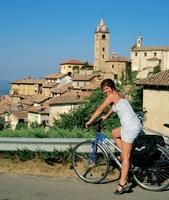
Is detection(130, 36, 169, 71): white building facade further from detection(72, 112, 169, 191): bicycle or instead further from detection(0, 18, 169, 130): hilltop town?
detection(72, 112, 169, 191): bicycle

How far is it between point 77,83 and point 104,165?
73.8m

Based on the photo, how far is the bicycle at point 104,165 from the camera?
4.31m

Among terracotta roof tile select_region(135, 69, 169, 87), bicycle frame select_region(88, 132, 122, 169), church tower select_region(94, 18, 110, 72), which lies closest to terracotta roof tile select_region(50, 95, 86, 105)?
terracotta roof tile select_region(135, 69, 169, 87)

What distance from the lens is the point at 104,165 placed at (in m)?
4.76

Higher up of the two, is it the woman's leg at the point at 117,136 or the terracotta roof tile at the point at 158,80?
the terracotta roof tile at the point at 158,80

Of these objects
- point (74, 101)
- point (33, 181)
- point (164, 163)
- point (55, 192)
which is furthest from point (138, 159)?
point (74, 101)

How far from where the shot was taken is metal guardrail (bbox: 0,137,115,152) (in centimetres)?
506

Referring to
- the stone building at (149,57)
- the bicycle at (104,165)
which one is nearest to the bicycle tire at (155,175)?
the bicycle at (104,165)

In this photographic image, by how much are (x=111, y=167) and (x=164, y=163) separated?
110 centimetres

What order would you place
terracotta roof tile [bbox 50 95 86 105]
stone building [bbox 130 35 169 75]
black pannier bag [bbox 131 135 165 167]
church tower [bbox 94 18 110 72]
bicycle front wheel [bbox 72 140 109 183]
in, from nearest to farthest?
black pannier bag [bbox 131 135 165 167]
bicycle front wheel [bbox 72 140 109 183]
terracotta roof tile [bbox 50 95 86 105]
stone building [bbox 130 35 169 75]
church tower [bbox 94 18 110 72]

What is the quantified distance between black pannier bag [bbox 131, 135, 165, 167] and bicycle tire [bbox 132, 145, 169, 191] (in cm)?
11

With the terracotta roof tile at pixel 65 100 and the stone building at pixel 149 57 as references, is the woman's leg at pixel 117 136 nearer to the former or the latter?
the terracotta roof tile at pixel 65 100

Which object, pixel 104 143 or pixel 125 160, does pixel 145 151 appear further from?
pixel 104 143

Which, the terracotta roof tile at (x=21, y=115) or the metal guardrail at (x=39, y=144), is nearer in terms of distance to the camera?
the metal guardrail at (x=39, y=144)
